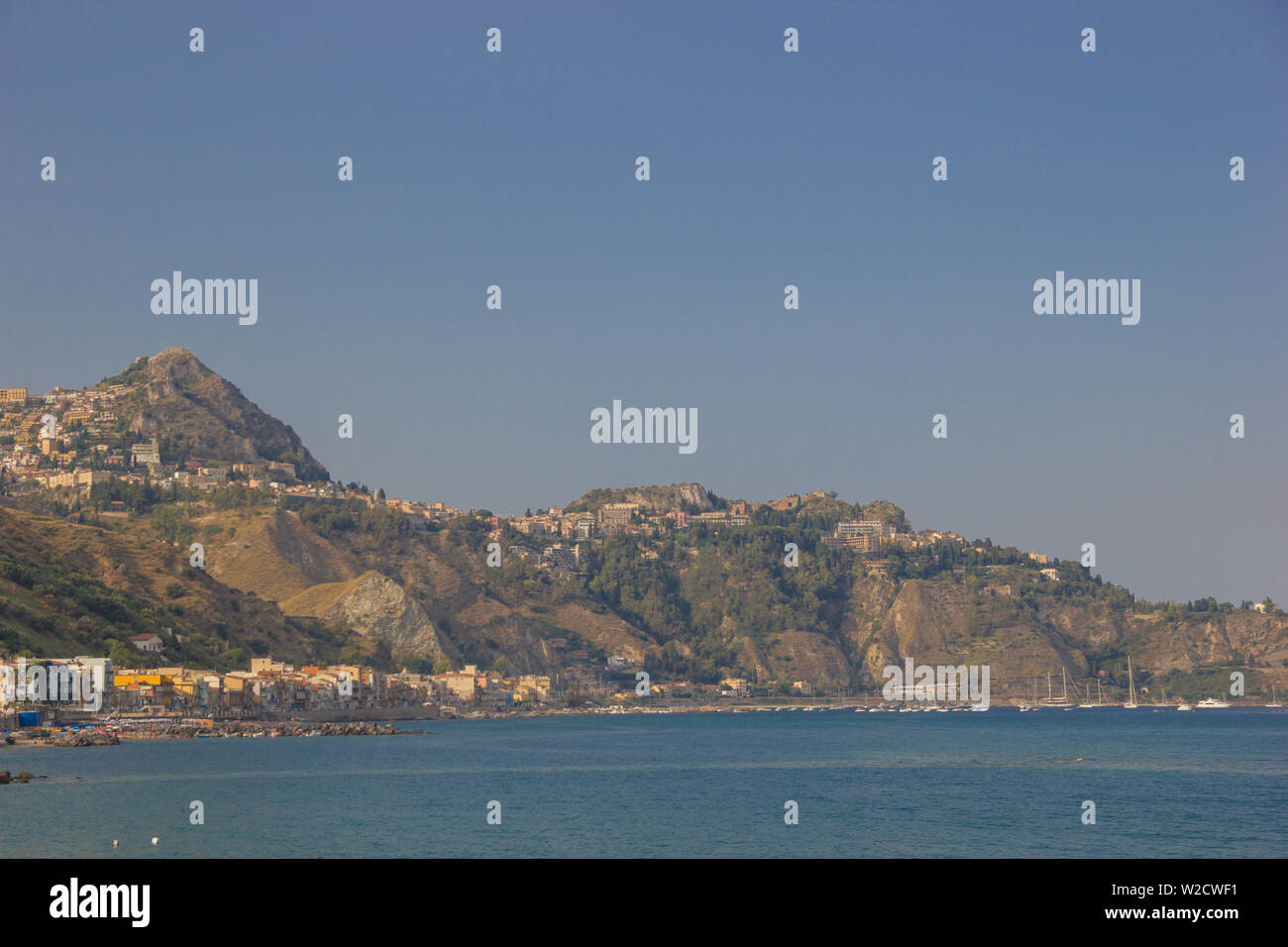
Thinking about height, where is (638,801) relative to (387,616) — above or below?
below

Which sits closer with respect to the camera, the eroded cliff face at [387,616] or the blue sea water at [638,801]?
the blue sea water at [638,801]

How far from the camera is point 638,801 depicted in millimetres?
50625

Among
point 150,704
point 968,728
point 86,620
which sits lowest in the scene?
point 968,728

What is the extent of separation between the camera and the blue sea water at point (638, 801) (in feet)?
120

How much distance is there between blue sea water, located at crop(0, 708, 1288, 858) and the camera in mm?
36500

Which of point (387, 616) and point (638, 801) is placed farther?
point (387, 616)

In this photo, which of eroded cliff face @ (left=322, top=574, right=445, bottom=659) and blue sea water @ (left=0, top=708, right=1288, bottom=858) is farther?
eroded cliff face @ (left=322, top=574, right=445, bottom=659)
